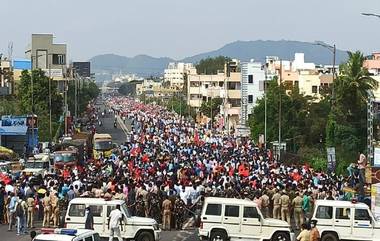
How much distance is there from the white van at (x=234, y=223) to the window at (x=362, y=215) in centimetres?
193

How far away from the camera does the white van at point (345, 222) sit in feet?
75.4

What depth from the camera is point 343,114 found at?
54.5 metres

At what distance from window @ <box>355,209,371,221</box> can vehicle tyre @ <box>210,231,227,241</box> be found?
3.68 meters

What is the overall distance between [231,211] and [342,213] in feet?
10.1

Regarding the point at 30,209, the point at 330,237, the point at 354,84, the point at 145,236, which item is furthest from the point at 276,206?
the point at 354,84

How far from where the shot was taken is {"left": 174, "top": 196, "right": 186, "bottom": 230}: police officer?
1069 inches

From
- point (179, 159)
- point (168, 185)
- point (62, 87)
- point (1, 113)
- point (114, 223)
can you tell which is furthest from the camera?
point (62, 87)

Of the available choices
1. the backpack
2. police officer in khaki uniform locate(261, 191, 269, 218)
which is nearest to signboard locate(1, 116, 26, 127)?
the backpack

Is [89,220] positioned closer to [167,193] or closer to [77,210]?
[77,210]

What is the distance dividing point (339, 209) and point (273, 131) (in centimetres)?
4261

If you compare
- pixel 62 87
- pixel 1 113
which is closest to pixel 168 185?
pixel 1 113

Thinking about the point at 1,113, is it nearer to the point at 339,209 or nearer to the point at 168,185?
the point at 168,185

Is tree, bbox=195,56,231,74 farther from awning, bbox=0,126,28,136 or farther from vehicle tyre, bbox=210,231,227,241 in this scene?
vehicle tyre, bbox=210,231,227,241

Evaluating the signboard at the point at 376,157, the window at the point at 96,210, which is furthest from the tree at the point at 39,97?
the window at the point at 96,210
